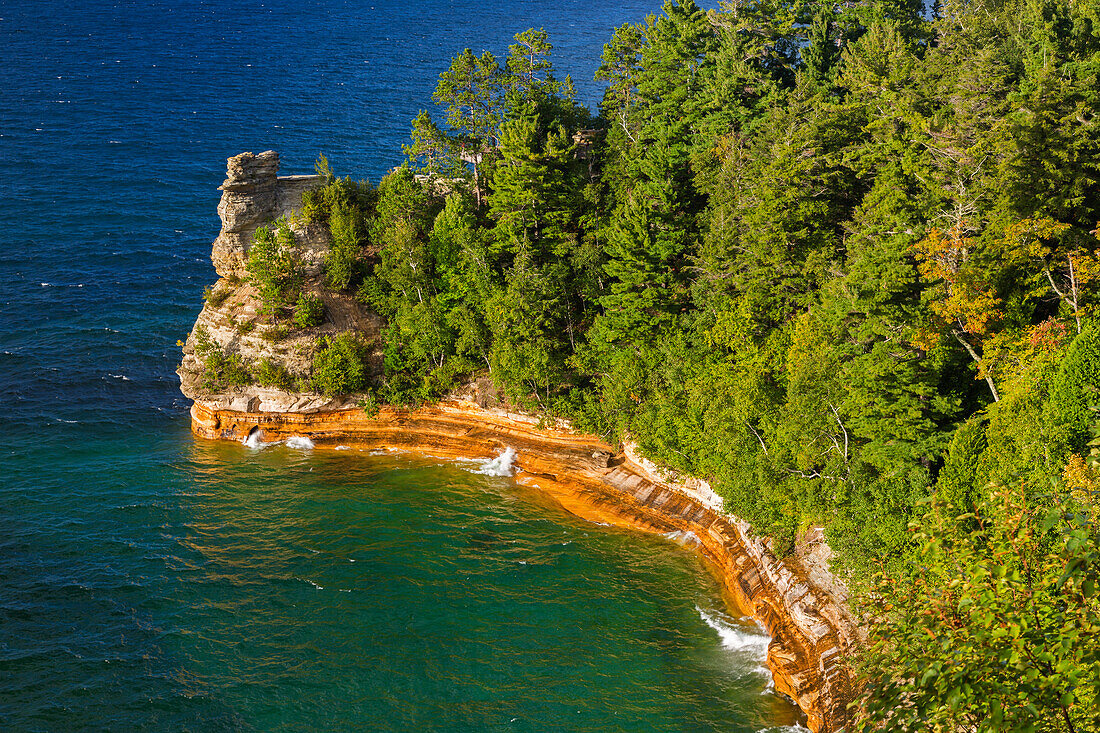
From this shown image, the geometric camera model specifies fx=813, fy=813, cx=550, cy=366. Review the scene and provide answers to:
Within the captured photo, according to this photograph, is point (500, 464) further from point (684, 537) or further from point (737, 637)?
point (737, 637)

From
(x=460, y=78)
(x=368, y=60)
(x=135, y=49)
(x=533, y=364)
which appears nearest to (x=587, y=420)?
(x=533, y=364)

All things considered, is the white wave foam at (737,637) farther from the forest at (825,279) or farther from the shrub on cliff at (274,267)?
the shrub on cliff at (274,267)

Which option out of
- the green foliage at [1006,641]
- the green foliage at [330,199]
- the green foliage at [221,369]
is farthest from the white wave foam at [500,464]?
the green foliage at [1006,641]

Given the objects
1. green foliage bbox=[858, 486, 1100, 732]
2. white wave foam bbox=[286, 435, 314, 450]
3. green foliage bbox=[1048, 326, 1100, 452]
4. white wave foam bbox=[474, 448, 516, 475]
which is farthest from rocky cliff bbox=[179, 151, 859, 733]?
green foliage bbox=[858, 486, 1100, 732]

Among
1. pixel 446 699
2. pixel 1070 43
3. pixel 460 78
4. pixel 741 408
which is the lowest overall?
pixel 446 699

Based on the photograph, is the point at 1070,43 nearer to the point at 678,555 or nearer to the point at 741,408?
the point at 741,408

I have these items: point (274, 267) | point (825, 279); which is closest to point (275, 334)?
point (274, 267)
